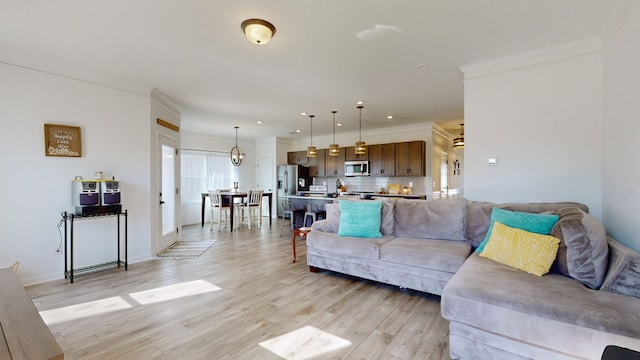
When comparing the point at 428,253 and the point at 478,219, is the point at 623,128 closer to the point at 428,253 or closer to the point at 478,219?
the point at 478,219

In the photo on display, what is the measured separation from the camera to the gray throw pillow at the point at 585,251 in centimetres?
193

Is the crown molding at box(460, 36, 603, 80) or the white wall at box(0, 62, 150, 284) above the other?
the crown molding at box(460, 36, 603, 80)

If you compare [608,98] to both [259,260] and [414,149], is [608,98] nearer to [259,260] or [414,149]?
[414,149]

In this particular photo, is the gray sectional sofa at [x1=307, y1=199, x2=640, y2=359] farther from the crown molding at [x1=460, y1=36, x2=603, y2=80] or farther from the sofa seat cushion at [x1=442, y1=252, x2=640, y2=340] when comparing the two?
the crown molding at [x1=460, y1=36, x2=603, y2=80]

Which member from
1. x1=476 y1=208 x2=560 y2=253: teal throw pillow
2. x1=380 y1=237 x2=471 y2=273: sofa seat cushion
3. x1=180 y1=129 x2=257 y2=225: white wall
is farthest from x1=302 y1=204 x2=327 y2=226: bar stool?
x1=476 y1=208 x2=560 y2=253: teal throw pillow

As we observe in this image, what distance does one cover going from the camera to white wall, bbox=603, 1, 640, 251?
213 centimetres

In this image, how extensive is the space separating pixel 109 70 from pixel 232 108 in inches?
82.7

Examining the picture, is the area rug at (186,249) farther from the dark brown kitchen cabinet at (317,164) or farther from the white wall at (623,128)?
the white wall at (623,128)

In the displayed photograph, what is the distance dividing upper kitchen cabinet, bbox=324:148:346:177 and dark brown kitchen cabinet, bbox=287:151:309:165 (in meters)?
0.78

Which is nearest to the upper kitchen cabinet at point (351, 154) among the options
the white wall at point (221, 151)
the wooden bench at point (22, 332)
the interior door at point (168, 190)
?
the white wall at point (221, 151)

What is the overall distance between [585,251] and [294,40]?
3032mm

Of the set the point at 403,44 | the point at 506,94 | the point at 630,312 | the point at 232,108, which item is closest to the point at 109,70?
the point at 232,108

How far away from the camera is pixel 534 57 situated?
3.15 metres

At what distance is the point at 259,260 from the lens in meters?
4.28
